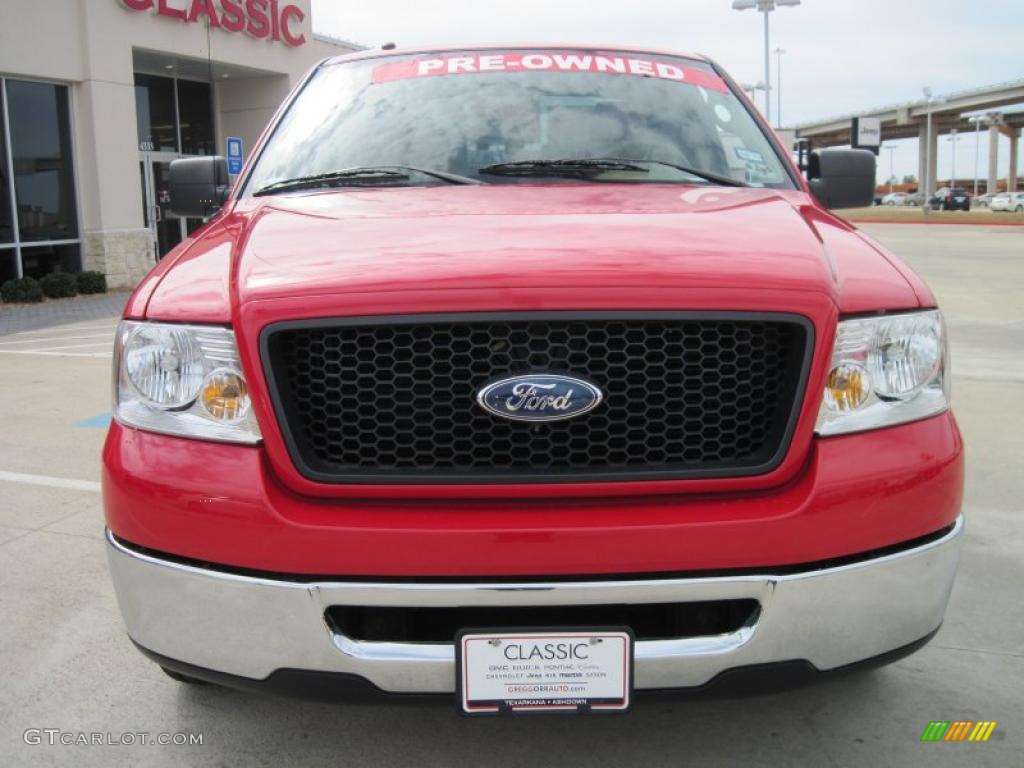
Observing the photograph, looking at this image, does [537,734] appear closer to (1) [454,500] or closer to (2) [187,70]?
(1) [454,500]

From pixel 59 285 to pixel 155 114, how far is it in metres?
5.79

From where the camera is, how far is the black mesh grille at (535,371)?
6.49 ft

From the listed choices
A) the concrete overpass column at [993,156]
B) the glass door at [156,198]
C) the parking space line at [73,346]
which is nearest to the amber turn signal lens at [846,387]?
the parking space line at [73,346]

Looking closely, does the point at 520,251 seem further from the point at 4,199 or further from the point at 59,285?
the point at 4,199

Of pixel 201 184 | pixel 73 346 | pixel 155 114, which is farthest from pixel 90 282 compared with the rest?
pixel 201 184

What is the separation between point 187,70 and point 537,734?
19.9m

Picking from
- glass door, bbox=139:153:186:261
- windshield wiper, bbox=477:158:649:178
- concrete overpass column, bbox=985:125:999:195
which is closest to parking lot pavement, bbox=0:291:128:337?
glass door, bbox=139:153:186:261

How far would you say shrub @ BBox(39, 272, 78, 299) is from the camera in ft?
51.5

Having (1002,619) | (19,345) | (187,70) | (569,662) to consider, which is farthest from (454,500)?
(187,70)

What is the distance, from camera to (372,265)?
2047mm

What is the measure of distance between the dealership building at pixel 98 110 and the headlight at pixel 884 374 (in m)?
13.4

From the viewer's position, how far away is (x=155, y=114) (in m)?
20.0

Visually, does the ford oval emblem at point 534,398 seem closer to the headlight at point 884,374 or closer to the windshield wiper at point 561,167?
the headlight at point 884,374

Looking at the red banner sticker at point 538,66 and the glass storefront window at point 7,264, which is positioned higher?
the red banner sticker at point 538,66
